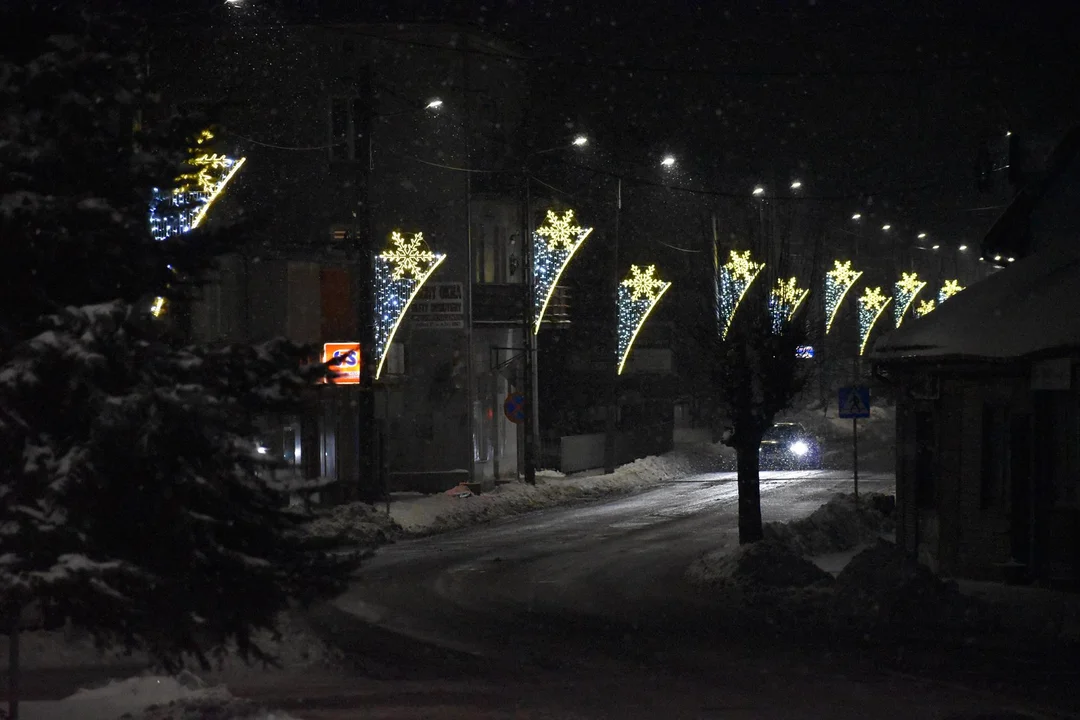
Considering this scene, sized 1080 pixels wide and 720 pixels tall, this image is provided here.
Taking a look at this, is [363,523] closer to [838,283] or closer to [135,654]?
[135,654]

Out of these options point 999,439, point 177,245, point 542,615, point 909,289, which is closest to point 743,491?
point 999,439

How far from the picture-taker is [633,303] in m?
37.0

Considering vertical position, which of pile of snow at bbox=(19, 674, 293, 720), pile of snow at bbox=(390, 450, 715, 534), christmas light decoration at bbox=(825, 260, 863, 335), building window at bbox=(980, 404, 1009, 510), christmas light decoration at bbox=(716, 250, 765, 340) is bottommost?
pile of snow at bbox=(390, 450, 715, 534)

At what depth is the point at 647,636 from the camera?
12625 mm

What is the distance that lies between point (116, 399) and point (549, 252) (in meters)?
26.6

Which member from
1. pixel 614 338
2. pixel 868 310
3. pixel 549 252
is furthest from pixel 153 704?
pixel 868 310

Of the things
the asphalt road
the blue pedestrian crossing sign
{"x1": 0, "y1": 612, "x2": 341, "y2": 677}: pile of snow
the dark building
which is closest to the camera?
the asphalt road

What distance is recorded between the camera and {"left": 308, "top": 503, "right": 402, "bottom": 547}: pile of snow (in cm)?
2191

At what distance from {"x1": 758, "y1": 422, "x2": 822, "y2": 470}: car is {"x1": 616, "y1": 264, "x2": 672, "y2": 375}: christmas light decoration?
10.6 metres

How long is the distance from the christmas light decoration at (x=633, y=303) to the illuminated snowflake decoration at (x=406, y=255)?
9.73 m

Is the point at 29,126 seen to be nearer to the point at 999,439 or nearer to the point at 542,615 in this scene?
the point at 542,615

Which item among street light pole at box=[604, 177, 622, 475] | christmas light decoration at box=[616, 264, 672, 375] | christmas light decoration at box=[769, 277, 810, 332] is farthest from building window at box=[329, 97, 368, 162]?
christmas light decoration at box=[769, 277, 810, 332]

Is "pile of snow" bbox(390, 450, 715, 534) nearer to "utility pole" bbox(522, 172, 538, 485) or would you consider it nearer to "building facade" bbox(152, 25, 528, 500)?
"utility pole" bbox(522, 172, 538, 485)

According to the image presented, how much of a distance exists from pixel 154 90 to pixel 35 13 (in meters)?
0.74
